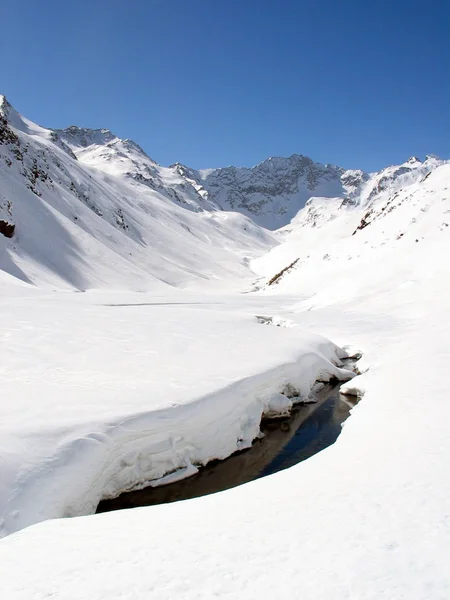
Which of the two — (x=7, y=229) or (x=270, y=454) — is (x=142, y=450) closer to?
(x=270, y=454)

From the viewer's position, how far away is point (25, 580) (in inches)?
165

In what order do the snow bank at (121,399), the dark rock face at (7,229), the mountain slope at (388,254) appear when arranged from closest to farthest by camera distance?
the snow bank at (121,399) → the mountain slope at (388,254) → the dark rock face at (7,229)

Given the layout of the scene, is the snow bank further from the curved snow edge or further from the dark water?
the dark water

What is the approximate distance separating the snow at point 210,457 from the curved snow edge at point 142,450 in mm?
32

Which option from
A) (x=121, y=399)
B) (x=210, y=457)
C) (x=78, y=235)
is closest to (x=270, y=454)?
(x=210, y=457)

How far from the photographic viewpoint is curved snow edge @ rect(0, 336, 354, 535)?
22.2 ft

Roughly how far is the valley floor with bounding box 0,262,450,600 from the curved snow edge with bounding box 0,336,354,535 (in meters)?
0.03

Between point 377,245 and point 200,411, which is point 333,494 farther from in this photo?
point 377,245

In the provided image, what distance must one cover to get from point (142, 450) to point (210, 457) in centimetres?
197

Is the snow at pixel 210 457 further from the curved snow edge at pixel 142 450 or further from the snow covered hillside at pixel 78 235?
→ the snow covered hillside at pixel 78 235

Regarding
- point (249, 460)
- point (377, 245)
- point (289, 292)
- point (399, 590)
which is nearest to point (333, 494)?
point (399, 590)

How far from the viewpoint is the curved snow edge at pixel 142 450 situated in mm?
6773

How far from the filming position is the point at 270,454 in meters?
10.8

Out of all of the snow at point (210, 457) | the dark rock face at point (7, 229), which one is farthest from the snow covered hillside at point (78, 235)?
the snow at point (210, 457)
